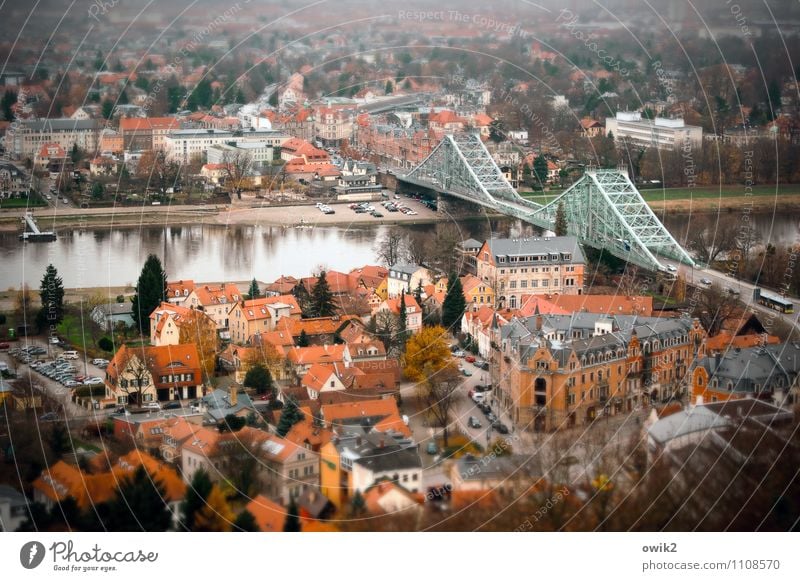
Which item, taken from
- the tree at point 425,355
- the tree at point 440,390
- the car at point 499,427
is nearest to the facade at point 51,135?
the tree at point 425,355

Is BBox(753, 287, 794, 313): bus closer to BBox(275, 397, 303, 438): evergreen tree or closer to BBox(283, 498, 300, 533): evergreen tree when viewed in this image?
BBox(275, 397, 303, 438): evergreen tree

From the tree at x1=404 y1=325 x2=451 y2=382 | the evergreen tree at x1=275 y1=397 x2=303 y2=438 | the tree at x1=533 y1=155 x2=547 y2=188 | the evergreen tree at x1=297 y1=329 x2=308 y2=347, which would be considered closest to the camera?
the evergreen tree at x1=275 y1=397 x2=303 y2=438

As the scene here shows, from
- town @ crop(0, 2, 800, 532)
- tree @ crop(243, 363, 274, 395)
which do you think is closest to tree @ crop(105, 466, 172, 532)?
town @ crop(0, 2, 800, 532)

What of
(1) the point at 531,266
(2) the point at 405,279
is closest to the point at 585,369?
(2) the point at 405,279

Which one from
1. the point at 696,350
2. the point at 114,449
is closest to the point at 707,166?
the point at 696,350

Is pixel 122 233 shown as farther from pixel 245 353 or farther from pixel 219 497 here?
pixel 219 497

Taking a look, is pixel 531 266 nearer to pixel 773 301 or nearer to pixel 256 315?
pixel 773 301

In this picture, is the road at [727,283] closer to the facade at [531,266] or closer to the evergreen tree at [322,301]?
the facade at [531,266]
